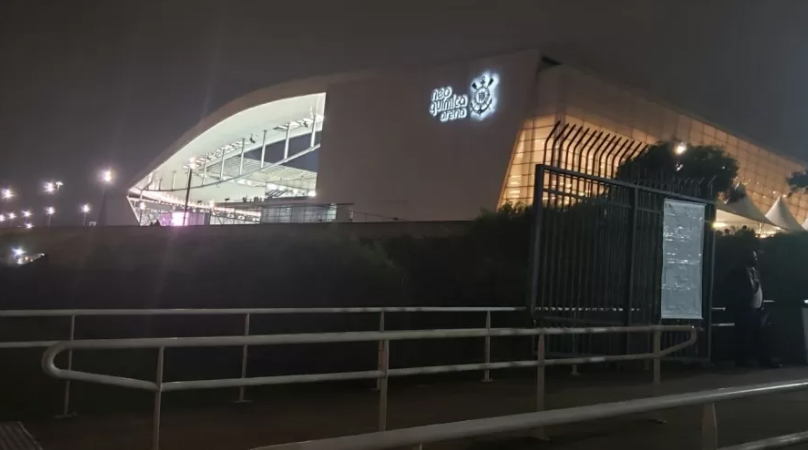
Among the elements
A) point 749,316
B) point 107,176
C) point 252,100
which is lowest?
point 749,316

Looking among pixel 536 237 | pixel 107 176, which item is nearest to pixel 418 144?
pixel 536 237

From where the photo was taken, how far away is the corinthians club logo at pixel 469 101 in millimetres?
37906

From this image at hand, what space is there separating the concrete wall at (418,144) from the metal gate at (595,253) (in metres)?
27.8

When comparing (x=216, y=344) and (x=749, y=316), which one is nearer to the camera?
(x=216, y=344)

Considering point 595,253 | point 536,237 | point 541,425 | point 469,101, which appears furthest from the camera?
point 469,101

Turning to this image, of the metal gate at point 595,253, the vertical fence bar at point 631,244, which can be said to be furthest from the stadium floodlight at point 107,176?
the vertical fence bar at point 631,244

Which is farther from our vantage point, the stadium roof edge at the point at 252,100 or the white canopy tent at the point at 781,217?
the stadium roof edge at the point at 252,100

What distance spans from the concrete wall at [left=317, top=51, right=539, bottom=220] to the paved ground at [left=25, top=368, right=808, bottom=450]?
28.1m

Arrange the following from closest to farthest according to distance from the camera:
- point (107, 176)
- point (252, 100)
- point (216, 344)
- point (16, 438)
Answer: point (216, 344) < point (16, 438) < point (252, 100) < point (107, 176)

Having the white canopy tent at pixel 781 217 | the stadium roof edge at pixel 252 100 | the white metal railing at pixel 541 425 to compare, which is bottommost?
the white metal railing at pixel 541 425

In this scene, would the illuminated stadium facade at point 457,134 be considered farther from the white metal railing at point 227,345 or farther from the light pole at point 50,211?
the light pole at point 50,211

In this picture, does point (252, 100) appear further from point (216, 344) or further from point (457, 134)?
point (216, 344)

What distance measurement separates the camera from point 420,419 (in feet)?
20.2

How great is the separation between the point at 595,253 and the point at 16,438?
5.70 metres
